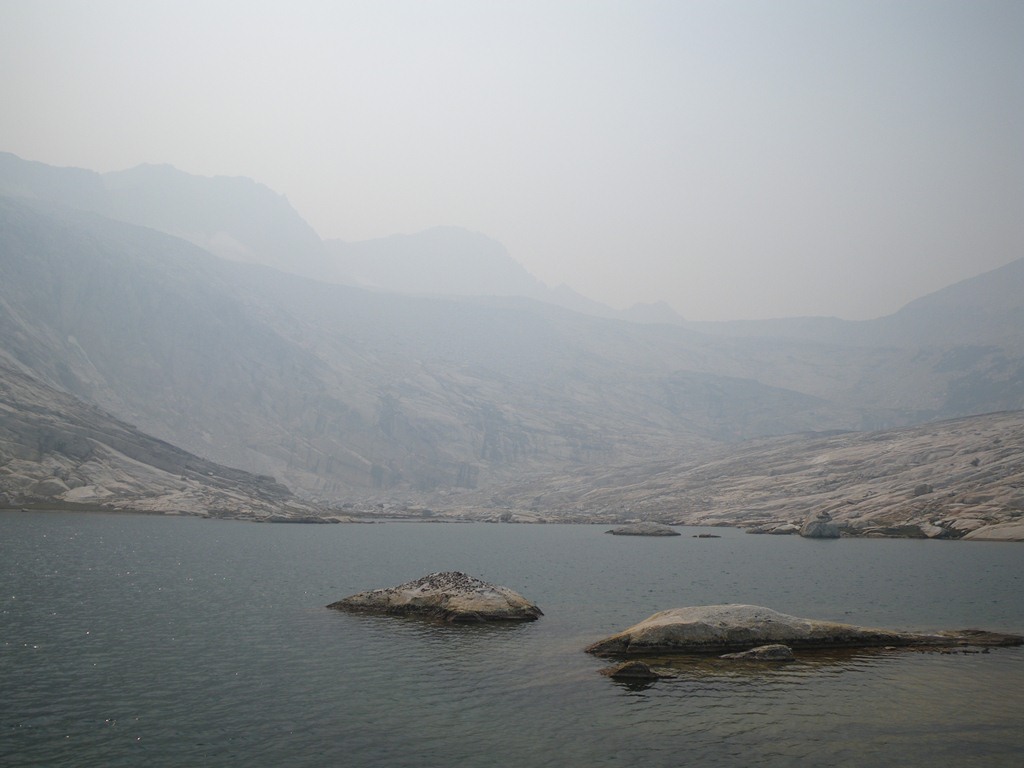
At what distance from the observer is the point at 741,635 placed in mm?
38312

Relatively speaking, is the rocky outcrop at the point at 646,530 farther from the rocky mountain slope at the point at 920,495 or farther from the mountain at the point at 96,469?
the mountain at the point at 96,469

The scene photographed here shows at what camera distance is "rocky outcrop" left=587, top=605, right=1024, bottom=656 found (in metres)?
37.8

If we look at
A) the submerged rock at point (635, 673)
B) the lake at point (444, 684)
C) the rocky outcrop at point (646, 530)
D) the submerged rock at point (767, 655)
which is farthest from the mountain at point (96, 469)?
the submerged rock at point (767, 655)

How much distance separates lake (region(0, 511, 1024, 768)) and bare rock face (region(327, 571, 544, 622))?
1.87m

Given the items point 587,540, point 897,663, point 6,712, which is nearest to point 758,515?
point 587,540

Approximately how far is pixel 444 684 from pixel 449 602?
1659cm

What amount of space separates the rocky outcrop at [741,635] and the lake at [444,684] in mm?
2258

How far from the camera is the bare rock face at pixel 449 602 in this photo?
46.8 metres

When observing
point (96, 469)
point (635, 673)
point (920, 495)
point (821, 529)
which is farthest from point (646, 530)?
point (635, 673)

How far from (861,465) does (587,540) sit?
342ft

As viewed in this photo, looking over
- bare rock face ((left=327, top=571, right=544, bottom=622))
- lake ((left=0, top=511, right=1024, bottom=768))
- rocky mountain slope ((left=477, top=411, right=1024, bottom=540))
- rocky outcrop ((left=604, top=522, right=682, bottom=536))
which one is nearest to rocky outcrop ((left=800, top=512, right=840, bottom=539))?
rocky mountain slope ((left=477, top=411, right=1024, bottom=540))

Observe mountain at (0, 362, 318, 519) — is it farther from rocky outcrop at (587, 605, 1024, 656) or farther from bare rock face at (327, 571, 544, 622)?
rocky outcrop at (587, 605, 1024, 656)

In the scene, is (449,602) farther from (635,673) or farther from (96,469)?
(96,469)

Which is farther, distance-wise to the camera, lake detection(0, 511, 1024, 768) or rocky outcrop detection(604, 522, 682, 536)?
rocky outcrop detection(604, 522, 682, 536)
